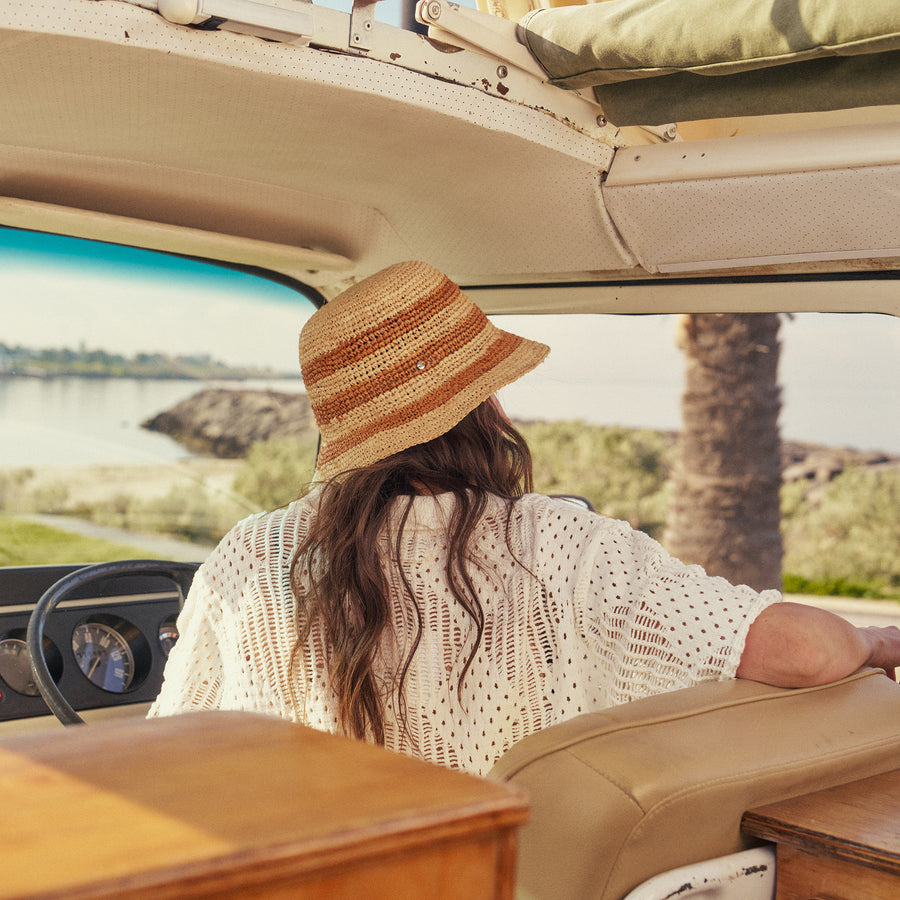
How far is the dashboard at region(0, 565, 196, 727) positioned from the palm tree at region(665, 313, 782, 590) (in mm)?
4880

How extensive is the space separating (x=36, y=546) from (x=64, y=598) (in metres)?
0.84

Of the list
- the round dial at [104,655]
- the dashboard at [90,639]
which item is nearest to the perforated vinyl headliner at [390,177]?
the dashboard at [90,639]

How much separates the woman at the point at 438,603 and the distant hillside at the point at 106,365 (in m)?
1.49

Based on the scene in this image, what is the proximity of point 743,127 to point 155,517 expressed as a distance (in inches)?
143

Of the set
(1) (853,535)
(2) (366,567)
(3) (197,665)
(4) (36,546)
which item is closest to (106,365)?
(4) (36,546)

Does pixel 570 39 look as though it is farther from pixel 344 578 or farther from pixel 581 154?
pixel 344 578

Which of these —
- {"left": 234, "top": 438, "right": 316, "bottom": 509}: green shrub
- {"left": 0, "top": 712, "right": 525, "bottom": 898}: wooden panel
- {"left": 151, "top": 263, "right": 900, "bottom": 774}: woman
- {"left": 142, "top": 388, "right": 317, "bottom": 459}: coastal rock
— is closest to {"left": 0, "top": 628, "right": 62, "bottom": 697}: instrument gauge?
{"left": 151, "top": 263, "right": 900, "bottom": 774}: woman

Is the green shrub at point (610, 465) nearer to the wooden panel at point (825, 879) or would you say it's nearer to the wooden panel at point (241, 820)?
the wooden panel at point (825, 879)

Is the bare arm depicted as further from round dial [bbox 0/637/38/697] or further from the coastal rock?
the coastal rock

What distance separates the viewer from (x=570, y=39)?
180 centimetres

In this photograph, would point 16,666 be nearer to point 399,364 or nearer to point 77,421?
point 77,421

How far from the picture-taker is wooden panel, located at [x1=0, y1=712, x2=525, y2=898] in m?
0.61

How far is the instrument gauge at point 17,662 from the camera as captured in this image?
8.26 ft

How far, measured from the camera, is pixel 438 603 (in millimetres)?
1763
